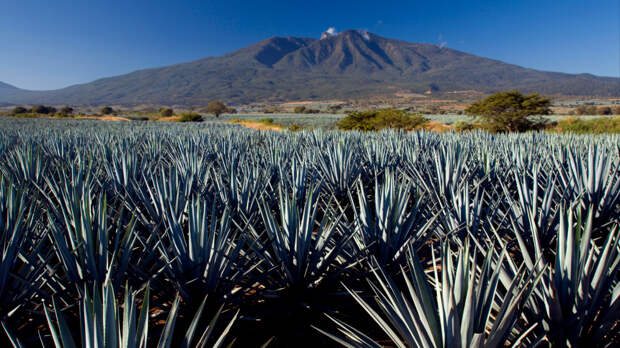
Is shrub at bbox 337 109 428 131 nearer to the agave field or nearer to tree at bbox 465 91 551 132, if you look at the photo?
tree at bbox 465 91 551 132

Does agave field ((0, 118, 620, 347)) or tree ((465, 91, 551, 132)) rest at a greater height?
tree ((465, 91, 551, 132))

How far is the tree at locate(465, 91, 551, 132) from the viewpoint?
2055 cm

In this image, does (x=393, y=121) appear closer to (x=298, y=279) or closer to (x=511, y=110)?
(x=511, y=110)

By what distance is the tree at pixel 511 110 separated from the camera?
2055cm

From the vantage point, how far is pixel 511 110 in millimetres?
21500

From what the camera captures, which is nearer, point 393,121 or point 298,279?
point 298,279

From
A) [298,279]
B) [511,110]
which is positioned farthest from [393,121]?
[298,279]

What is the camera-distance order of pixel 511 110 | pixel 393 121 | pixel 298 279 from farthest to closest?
pixel 511 110
pixel 393 121
pixel 298 279

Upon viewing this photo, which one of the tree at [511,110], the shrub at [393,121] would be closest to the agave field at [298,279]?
the shrub at [393,121]

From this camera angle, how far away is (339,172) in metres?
3.61

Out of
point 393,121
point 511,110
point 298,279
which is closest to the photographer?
point 298,279

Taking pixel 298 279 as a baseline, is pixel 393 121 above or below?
above

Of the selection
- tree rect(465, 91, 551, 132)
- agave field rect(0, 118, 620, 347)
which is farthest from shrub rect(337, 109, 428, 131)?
agave field rect(0, 118, 620, 347)

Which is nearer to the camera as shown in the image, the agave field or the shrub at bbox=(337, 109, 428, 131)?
the agave field
